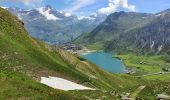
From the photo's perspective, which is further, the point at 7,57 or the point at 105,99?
the point at 7,57

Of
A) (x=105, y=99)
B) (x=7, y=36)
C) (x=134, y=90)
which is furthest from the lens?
(x=7, y=36)

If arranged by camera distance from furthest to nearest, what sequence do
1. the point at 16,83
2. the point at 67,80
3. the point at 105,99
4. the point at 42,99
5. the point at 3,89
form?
the point at 67,80, the point at 105,99, the point at 16,83, the point at 3,89, the point at 42,99

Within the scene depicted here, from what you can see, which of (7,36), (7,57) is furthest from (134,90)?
(7,36)

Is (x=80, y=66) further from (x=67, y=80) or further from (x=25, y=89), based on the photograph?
(x=25, y=89)

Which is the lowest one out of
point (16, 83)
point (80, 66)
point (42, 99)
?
point (42, 99)

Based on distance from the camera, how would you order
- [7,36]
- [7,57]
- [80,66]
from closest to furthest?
[7,57]
[7,36]
[80,66]

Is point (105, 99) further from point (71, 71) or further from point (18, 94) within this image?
point (71, 71)

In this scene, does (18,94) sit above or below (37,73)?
below

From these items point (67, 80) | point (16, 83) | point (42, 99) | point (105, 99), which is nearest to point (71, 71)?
point (67, 80)

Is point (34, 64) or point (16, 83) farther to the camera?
point (34, 64)
